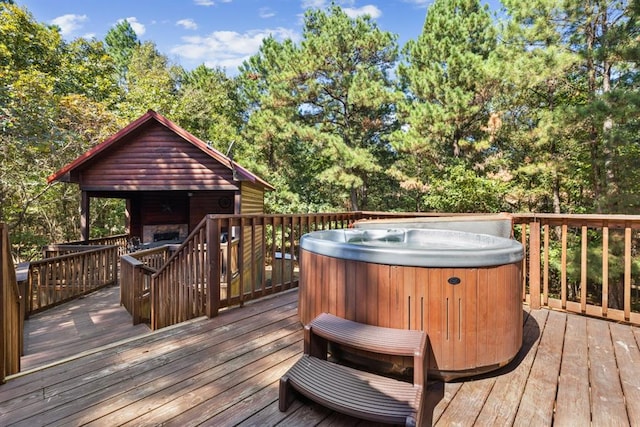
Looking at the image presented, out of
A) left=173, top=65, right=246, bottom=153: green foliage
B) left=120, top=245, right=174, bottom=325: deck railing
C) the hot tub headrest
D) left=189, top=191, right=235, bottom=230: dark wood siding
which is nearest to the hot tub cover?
the hot tub headrest

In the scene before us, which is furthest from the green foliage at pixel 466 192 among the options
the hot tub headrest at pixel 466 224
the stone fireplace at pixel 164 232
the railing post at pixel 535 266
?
the stone fireplace at pixel 164 232

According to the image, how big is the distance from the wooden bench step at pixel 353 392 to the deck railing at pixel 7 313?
65.7 inches

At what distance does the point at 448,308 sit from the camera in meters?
1.76

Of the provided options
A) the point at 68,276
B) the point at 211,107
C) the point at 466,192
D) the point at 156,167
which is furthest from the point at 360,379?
the point at 211,107

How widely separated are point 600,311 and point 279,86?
12.6 metres

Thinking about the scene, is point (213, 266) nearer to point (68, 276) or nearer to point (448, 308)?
point (448, 308)

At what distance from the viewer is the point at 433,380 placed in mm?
1863

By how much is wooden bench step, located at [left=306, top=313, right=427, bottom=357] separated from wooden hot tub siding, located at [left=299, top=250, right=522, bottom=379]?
0.08 meters

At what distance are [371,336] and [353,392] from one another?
12.1 inches

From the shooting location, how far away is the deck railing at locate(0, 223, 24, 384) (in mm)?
1814

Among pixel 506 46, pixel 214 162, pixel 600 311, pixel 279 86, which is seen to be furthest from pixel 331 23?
pixel 600 311

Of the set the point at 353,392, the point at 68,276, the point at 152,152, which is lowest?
the point at 68,276

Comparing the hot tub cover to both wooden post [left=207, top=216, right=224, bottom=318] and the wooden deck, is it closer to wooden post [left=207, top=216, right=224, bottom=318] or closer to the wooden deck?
the wooden deck

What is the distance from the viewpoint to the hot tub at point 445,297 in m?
1.76
